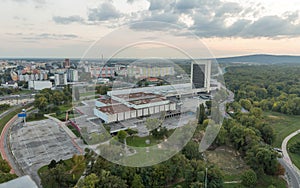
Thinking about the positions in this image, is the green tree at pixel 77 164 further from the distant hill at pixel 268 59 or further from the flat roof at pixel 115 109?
the distant hill at pixel 268 59

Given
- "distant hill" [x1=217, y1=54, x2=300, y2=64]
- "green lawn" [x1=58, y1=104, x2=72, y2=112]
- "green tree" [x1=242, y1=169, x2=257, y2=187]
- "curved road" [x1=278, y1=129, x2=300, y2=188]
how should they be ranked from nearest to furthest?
"green tree" [x1=242, y1=169, x2=257, y2=187]
"curved road" [x1=278, y1=129, x2=300, y2=188]
"green lawn" [x1=58, y1=104, x2=72, y2=112]
"distant hill" [x1=217, y1=54, x2=300, y2=64]

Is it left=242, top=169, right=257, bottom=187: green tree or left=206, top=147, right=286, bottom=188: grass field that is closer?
left=242, top=169, right=257, bottom=187: green tree

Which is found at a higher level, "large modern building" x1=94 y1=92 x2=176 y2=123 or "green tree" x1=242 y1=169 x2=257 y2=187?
"large modern building" x1=94 y1=92 x2=176 y2=123

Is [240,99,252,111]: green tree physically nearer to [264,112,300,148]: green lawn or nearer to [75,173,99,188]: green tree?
[264,112,300,148]: green lawn

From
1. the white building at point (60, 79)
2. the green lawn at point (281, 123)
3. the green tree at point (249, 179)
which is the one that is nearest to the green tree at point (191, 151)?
the green tree at point (249, 179)

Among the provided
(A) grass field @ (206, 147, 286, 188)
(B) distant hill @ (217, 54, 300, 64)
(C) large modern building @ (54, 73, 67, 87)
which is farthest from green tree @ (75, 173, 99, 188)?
(B) distant hill @ (217, 54, 300, 64)

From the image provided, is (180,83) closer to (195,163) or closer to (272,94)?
(272,94)

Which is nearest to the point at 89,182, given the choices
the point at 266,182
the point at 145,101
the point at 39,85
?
the point at 266,182
